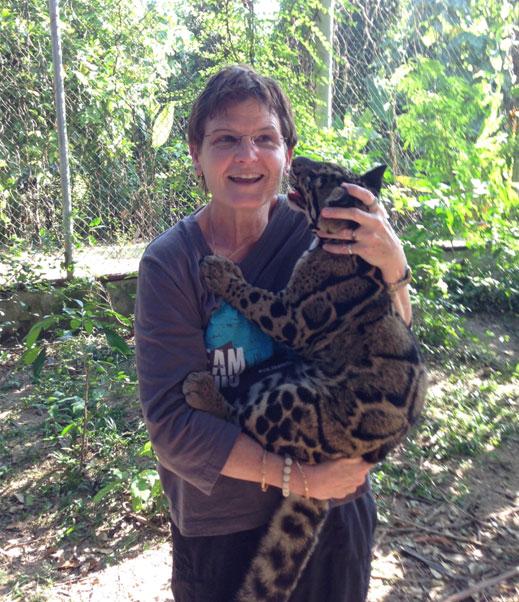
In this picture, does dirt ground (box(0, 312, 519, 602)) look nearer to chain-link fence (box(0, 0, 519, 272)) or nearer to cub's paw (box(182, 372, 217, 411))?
cub's paw (box(182, 372, 217, 411))

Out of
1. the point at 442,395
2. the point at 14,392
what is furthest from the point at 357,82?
the point at 14,392

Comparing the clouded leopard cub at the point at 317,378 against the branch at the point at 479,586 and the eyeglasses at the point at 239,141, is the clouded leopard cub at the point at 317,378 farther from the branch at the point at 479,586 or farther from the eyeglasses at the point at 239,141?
the branch at the point at 479,586

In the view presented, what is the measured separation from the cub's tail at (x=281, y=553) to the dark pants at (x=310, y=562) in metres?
0.04

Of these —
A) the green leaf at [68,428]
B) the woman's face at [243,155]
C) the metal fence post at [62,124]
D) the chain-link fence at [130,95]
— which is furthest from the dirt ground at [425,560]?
the chain-link fence at [130,95]

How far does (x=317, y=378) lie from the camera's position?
2.24m

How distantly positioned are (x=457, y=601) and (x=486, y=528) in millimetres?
768

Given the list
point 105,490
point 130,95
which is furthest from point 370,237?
point 130,95

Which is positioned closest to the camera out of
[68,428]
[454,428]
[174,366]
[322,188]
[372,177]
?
[174,366]

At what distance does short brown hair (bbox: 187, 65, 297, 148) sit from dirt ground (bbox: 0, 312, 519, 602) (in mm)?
2603

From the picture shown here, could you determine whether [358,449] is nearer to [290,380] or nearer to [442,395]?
[290,380]

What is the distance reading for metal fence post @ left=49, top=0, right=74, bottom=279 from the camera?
5539 millimetres

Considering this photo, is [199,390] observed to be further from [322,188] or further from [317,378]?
[322,188]

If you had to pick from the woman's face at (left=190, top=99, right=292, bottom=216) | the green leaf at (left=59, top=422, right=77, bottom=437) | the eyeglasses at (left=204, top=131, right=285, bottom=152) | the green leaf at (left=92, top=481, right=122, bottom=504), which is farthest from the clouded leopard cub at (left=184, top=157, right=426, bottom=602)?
the green leaf at (left=59, top=422, right=77, bottom=437)

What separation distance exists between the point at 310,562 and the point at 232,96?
5.12ft
